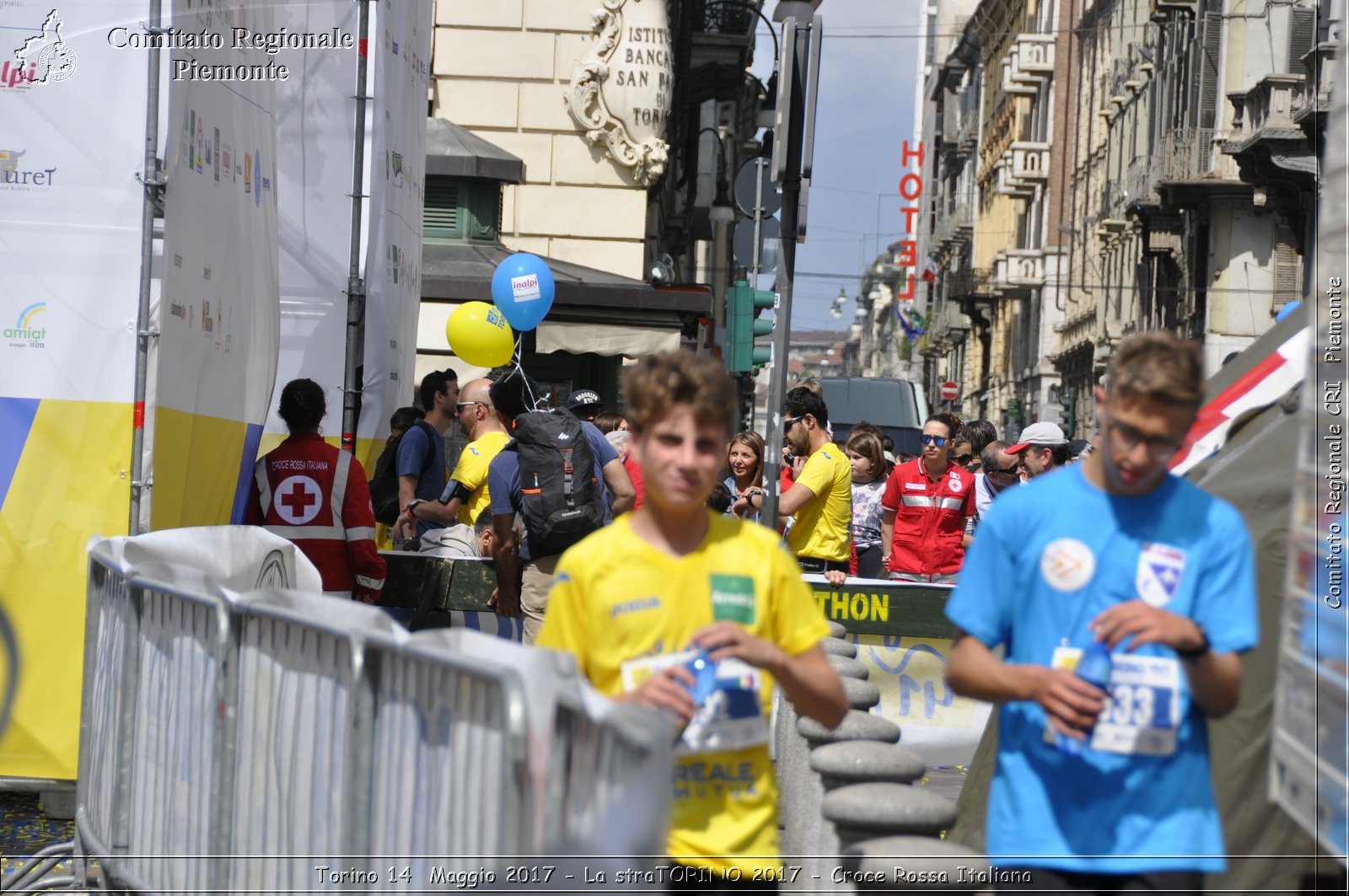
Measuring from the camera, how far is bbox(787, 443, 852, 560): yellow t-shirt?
9914 mm

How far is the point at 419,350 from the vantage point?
18.2 meters

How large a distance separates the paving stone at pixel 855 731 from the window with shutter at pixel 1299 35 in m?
29.4

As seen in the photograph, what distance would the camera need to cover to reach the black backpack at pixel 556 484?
804 cm

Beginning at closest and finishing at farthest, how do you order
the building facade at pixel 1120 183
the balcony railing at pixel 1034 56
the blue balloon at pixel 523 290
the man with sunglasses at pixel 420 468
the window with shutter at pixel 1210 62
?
the man with sunglasses at pixel 420 468, the blue balloon at pixel 523 290, the building facade at pixel 1120 183, the window with shutter at pixel 1210 62, the balcony railing at pixel 1034 56

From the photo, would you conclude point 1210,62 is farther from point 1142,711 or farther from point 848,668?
point 1142,711

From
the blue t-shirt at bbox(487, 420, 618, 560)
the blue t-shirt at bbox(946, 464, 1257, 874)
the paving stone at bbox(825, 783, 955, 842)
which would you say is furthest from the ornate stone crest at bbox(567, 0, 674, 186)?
the blue t-shirt at bbox(946, 464, 1257, 874)

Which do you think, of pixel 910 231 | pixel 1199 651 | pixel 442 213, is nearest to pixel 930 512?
pixel 1199 651

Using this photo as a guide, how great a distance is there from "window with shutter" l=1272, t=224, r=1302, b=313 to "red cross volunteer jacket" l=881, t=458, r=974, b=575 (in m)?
24.4

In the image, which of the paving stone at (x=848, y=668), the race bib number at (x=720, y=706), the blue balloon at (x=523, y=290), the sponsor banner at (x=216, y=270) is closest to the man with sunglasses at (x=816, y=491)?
the paving stone at (x=848, y=668)

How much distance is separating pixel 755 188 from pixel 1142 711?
8.78 metres

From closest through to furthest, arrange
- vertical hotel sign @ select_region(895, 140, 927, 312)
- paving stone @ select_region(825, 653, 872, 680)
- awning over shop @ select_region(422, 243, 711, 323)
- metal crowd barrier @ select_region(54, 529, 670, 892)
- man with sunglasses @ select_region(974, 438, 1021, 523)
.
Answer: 1. metal crowd barrier @ select_region(54, 529, 670, 892)
2. paving stone @ select_region(825, 653, 872, 680)
3. man with sunglasses @ select_region(974, 438, 1021, 523)
4. awning over shop @ select_region(422, 243, 711, 323)
5. vertical hotel sign @ select_region(895, 140, 927, 312)

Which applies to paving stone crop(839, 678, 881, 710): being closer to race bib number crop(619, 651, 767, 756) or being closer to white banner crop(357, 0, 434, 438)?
race bib number crop(619, 651, 767, 756)

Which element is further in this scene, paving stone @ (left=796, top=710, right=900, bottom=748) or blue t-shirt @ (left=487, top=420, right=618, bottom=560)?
blue t-shirt @ (left=487, top=420, right=618, bottom=560)

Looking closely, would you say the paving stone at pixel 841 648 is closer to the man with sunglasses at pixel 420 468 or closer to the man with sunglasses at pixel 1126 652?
the man with sunglasses at pixel 420 468
